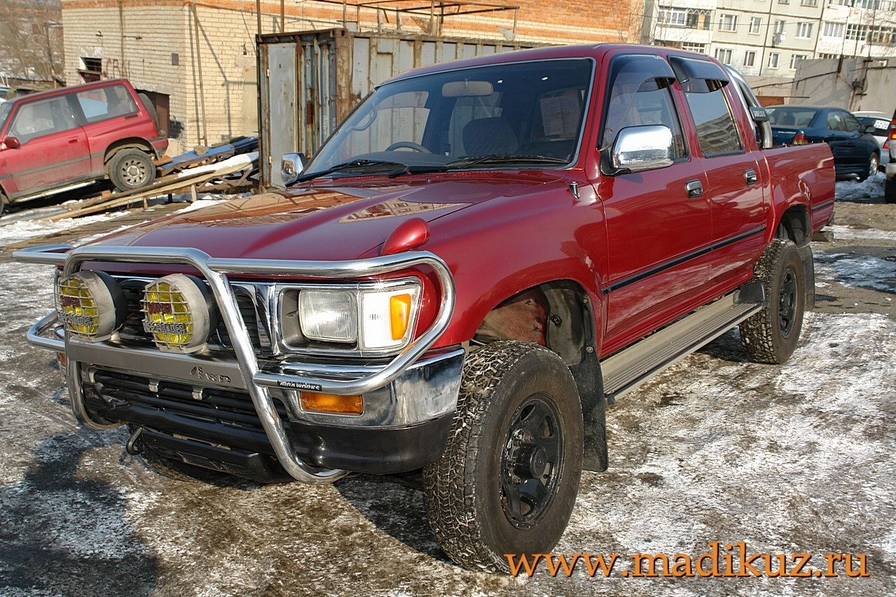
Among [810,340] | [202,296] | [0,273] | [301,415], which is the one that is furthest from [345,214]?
[0,273]

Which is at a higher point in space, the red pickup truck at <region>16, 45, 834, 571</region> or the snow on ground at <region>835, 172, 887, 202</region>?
the red pickup truck at <region>16, 45, 834, 571</region>

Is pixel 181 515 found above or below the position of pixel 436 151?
below

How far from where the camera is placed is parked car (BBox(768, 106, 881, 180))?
1441 centimetres

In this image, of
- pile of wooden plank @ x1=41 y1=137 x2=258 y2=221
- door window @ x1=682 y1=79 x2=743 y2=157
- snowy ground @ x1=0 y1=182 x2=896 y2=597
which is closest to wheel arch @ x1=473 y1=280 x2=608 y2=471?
snowy ground @ x1=0 y1=182 x2=896 y2=597

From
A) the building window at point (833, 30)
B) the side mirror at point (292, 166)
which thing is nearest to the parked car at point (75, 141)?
the side mirror at point (292, 166)

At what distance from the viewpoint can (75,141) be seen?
13.5 m

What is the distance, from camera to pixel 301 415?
246 cm

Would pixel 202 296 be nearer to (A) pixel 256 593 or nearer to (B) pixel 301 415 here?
(B) pixel 301 415

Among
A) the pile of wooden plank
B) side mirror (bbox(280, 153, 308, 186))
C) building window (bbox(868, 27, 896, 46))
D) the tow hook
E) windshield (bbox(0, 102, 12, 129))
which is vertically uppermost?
building window (bbox(868, 27, 896, 46))

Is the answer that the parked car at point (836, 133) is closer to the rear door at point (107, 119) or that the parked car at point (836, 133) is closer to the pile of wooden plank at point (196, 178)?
the pile of wooden plank at point (196, 178)

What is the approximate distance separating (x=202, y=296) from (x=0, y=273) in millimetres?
7213

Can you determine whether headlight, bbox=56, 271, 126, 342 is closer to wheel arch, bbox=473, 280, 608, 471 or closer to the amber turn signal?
the amber turn signal

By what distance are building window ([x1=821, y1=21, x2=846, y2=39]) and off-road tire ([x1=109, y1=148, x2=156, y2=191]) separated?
65.3m

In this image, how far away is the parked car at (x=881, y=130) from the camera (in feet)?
46.4
